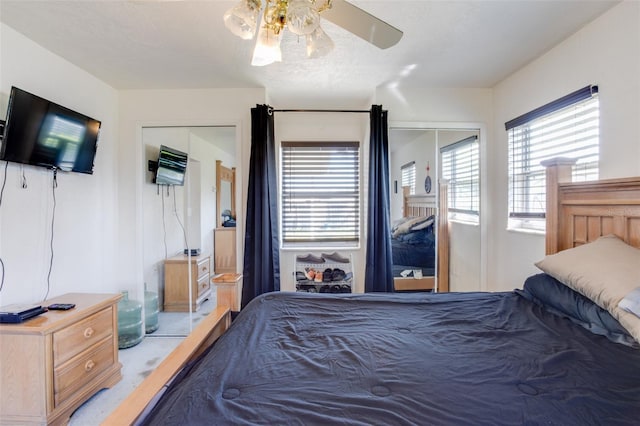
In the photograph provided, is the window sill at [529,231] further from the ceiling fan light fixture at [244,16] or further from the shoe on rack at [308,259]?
the ceiling fan light fixture at [244,16]

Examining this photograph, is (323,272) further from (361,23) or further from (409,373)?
(361,23)

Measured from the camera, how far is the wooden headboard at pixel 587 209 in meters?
1.39

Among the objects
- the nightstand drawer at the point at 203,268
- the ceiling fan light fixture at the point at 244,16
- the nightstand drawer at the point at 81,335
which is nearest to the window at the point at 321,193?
the nightstand drawer at the point at 203,268

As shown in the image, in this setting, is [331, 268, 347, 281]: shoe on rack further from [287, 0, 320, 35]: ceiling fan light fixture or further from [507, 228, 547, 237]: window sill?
[287, 0, 320, 35]: ceiling fan light fixture

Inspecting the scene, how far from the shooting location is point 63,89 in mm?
2207

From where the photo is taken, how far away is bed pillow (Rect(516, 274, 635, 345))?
113 cm

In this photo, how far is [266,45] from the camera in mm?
1254

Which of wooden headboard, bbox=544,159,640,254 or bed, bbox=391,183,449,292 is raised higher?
wooden headboard, bbox=544,159,640,254

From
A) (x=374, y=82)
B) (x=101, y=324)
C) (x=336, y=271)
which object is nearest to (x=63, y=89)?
(x=101, y=324)

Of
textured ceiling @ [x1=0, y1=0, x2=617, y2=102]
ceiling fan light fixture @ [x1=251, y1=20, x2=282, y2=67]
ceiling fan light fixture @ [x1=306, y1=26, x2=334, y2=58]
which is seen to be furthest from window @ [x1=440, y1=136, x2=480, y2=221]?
ceiling fan light fixture @ [x1=251, y1=20, x2=282, y2=67]

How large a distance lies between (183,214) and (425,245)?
8.11 ft

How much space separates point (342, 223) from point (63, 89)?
2.64 m

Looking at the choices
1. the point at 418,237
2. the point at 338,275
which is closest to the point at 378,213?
the point at 418,237

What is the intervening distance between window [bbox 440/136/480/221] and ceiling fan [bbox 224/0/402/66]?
5.82 ft
